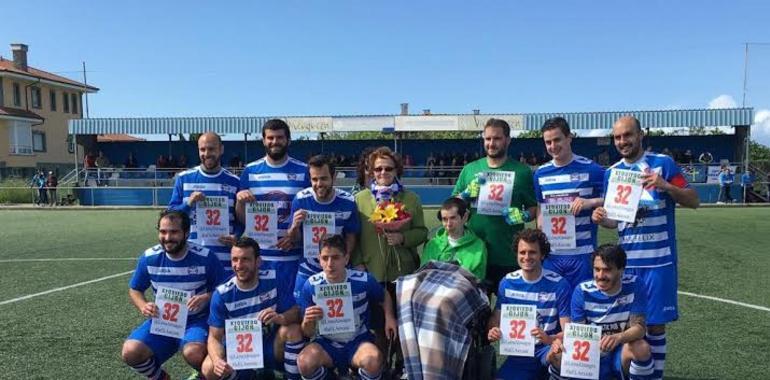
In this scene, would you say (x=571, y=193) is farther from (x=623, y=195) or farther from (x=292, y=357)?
(x=292, y=357)

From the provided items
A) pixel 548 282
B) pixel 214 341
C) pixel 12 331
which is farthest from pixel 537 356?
pixel 12 331

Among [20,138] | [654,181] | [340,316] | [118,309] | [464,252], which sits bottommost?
[118,309]

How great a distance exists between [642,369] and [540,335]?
735 millimetres

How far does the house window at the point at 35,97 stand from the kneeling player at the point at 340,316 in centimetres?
4981

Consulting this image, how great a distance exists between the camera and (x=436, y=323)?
12.0 feet

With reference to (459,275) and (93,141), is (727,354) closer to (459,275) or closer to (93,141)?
(459,275)

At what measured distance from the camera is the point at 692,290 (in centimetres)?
794

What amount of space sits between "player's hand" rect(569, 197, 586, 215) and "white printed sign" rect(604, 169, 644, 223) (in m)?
0.16

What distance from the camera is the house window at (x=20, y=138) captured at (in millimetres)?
41375

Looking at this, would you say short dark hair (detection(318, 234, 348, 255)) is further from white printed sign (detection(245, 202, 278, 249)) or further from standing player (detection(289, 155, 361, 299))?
white printed sign (detection(245, 202, 278, 249))

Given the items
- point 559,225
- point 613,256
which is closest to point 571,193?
point 559,225

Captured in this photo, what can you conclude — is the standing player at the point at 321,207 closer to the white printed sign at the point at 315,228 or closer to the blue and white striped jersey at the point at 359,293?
the white printed sign at the point at 315,228

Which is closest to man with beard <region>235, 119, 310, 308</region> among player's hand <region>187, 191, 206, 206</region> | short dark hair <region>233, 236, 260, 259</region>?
player's hand <region>187, 191, 206, 206</region>

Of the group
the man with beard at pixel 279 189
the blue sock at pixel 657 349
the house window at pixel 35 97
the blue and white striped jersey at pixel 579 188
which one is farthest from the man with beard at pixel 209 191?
the house window at pixel 35 97
